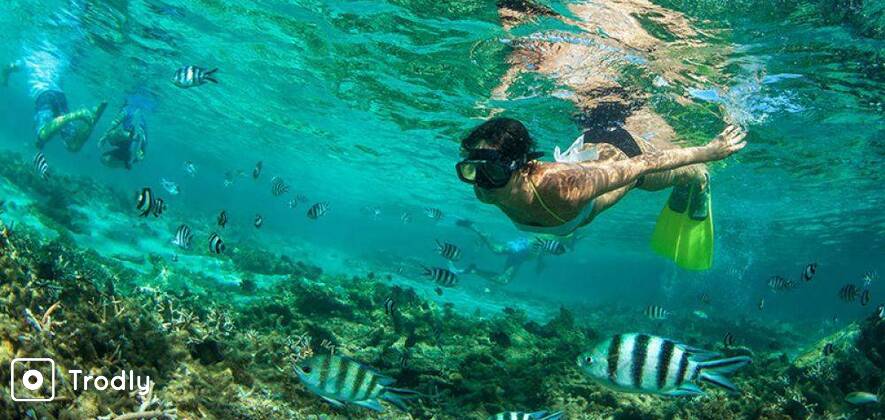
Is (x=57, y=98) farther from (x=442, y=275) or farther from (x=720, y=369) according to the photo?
(x=720, y=369)

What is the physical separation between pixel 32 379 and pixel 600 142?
707 centimetres

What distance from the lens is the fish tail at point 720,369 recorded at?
2.86 metres

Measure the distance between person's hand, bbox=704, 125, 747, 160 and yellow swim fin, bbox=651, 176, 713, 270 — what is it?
1.86 m

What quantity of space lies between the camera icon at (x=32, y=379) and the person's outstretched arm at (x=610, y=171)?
144 inches

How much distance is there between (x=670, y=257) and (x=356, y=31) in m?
11.5

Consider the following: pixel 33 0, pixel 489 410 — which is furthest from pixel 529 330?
pixel 33 0

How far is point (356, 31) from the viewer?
1408 centimetres

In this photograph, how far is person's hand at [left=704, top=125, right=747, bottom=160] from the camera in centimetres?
523

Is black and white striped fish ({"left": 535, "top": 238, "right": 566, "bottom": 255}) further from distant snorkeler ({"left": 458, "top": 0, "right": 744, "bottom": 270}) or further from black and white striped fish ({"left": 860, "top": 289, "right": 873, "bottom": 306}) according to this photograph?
black and white striped fish ({"left": 860, "top": 289, "right": 873, "bottom": 306})

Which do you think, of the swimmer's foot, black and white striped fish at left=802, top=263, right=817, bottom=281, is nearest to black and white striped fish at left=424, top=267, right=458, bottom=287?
black and white striped fish at left=802, top=263, right=817, bottom=281

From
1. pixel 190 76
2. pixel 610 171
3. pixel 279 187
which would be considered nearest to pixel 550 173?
pixel 610 171

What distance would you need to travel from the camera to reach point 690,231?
762 cm

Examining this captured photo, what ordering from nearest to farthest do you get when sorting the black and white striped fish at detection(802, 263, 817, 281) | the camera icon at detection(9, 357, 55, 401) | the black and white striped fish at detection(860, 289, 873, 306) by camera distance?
the camera icon at detection(9, 357, 55, 401) → the black and white striped fish at detection(802, 263, 817, 281) → the black and white striped fish at detection(860, 289, 873, 306)

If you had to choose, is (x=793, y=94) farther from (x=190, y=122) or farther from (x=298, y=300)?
(x=190, y=122)
